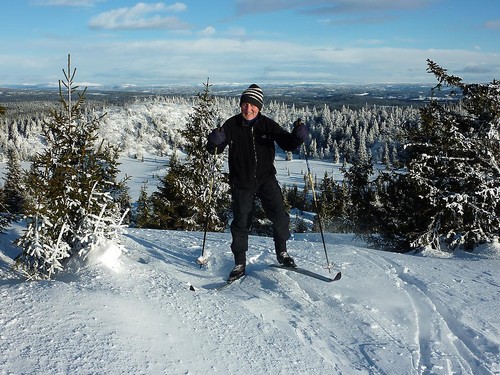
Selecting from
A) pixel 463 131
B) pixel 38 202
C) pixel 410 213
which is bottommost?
pixel 410 213

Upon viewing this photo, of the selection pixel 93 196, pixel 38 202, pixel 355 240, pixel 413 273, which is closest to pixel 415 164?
pixel 355 240

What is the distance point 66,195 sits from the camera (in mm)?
5504

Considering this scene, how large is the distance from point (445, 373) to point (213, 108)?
18.3 metres

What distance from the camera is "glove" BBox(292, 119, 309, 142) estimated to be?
5.17 m

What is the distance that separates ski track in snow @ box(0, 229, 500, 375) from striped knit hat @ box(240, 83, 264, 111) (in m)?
2.48

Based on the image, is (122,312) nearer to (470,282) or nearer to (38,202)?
(38,202)

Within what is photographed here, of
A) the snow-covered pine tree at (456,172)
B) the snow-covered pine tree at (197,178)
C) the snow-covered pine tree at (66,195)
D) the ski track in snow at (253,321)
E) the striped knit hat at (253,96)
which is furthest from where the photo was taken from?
the snow-covered pine tree at (197,178)

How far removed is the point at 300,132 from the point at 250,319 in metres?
2.57

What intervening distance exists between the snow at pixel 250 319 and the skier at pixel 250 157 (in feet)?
2.37

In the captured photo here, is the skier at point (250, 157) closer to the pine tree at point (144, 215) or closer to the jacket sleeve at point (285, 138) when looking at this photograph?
the jacket sleeve at point (285, 138)

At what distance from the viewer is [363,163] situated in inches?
603

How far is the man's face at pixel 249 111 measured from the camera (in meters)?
5.32

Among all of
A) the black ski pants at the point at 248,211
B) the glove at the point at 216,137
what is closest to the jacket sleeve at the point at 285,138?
the black ski pants at the point at 248,211

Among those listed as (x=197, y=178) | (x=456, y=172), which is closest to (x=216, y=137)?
(x=456, y=172)
